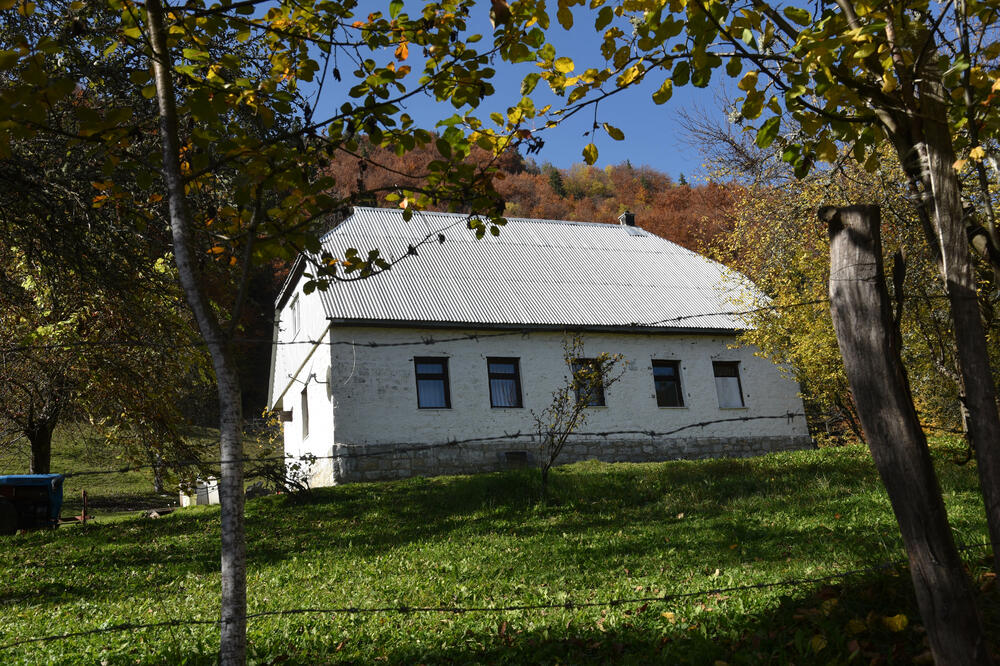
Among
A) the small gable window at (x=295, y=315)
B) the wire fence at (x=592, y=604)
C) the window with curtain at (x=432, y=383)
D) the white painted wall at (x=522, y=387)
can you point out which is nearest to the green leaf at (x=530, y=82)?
the wire fence at (x=592, y=604)

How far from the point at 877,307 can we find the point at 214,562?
9800mm

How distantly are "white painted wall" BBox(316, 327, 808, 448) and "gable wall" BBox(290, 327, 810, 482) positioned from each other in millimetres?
28

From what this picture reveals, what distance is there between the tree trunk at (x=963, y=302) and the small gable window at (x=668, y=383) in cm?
1874

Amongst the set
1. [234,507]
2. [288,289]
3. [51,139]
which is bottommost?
[234,507]

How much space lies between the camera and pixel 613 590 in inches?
263

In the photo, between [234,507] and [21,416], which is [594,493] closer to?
[234,507]

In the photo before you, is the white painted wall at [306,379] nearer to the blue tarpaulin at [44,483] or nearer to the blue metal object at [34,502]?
the blue tarpaulin at [44,483]

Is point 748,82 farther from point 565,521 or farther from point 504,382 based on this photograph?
point 504,382

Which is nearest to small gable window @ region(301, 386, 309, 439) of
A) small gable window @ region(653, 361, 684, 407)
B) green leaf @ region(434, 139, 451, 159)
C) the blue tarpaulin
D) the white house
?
the white house

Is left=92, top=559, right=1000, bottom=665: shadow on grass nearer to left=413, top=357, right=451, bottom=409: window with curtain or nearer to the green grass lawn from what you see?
the green grass lawn

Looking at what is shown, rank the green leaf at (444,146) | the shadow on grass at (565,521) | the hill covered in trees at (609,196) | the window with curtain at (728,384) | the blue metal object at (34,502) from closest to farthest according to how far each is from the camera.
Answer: the green leaf at (444,146) < the shadow on grass at (565,521) < the blue metal object at (34,502) < the window with curtain at (728,384) < the hill covered in trees at (609,196)

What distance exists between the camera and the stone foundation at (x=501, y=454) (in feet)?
62.1

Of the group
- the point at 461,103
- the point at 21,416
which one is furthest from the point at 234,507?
the point at 21,416

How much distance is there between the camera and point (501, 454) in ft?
66.5
